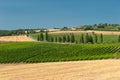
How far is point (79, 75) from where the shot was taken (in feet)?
130

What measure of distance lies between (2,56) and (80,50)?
61.9 feet

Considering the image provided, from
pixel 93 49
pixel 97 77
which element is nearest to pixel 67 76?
pixel 97 77

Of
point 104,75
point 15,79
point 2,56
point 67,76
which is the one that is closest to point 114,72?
point 104,75

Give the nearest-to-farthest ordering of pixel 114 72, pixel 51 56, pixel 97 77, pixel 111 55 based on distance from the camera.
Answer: pixel 97 77 < pixel 114 72 < pixel 111 55 < pixel 51 56

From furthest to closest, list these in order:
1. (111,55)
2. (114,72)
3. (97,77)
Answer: (111,55) → (114,72) → (97,77)

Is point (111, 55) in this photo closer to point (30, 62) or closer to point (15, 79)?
point (30, 62)

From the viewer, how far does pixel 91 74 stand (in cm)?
3984

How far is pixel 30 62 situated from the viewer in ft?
226

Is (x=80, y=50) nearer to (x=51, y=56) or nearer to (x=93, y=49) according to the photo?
(x=93, y=49)

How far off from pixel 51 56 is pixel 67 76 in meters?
33.6

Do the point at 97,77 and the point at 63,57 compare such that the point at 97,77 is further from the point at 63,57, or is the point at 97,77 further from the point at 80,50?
the point at 80,50

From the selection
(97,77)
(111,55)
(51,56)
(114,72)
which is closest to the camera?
(97,77)

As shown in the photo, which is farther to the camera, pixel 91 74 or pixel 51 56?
pixel 51 56

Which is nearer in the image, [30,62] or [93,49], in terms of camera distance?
[30,62]
